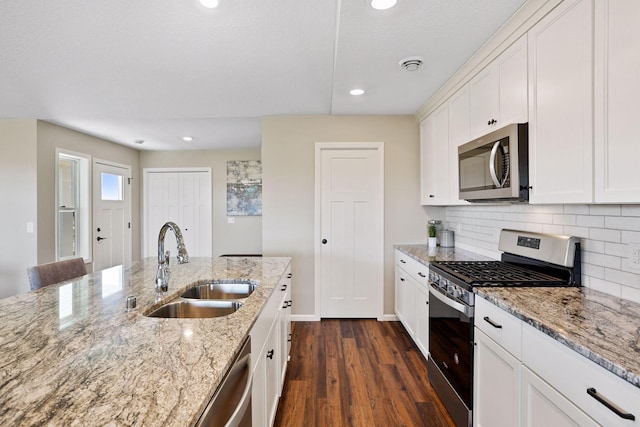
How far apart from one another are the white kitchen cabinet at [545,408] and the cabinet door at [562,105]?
→ 0.80 meters

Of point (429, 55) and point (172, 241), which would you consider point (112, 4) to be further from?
point (172, 241)

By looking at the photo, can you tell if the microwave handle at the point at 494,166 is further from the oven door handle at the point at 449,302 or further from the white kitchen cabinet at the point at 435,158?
the white kitchen cabinet at the point at 435,158

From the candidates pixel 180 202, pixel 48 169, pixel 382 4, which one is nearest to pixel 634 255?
pixel 382 4

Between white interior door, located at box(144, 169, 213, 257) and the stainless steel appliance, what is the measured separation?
15.5 feet

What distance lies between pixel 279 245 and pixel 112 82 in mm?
2219

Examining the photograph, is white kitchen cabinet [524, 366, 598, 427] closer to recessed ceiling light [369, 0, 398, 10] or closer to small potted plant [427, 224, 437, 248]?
recessed ceiling light [369, 0, 398, 10]

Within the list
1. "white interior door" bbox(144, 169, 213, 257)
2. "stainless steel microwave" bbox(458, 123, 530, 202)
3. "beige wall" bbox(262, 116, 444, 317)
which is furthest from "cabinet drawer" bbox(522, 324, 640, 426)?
"white interior door" bbox(144, 169, 213, 257)

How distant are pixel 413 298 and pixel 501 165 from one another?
4.85 ft

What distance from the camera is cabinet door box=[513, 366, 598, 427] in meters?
1.01

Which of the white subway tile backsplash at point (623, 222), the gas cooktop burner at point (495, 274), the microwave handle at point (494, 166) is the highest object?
the microwave handle at point (494, 166)

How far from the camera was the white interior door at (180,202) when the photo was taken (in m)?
5.91

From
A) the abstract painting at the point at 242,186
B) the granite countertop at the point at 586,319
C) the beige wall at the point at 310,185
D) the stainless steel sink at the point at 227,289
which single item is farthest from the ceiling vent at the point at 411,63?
the abstract painting at the point at 242,186

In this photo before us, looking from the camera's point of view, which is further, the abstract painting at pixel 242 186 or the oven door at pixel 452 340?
the abstract painting at pixel 242 186

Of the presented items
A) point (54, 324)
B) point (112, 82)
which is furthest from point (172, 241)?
point (54, 324)
